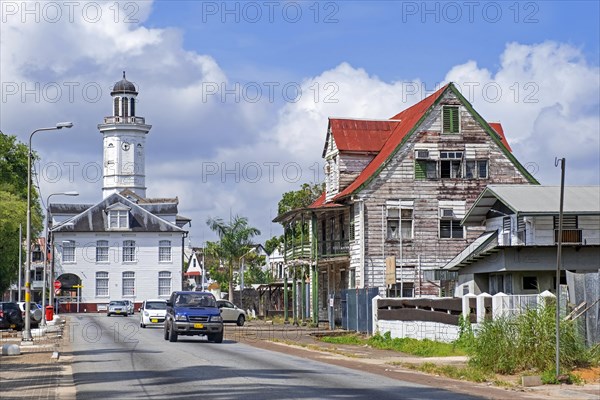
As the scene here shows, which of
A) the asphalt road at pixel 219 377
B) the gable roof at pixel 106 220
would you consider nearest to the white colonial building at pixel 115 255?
the gable roof at pixel 106 220

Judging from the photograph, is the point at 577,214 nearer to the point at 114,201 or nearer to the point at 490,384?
the point at 490,384

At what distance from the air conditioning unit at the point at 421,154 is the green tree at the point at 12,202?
2820 cm

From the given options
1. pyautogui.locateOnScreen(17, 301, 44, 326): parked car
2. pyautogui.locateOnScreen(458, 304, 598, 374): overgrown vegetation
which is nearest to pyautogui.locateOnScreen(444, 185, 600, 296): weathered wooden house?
pyautogui.locateOnScreen(458, 304, 598, 374): overgrown vegetation

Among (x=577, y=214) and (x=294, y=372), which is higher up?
(x=577, y=214)

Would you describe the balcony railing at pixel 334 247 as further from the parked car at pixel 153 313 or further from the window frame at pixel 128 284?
the window frame at pixel 128 284

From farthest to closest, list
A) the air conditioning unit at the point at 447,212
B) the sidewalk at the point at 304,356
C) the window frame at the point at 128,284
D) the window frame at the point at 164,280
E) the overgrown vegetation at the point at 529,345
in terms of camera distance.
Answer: the window frame at the point at 164,280 < the window frame at the point at 128,284 < the air conditioning unit at the point at 447,212 < the overgrown vegetation at the point at 529,345 < the sidewalk at the point at 304,356

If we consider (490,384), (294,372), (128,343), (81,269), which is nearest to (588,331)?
(490,384)

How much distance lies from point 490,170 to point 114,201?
60.2m

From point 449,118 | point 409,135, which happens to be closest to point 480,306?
point 409,135

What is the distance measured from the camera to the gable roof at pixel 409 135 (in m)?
49.5

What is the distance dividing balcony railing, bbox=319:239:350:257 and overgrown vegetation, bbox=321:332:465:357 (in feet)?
34.4

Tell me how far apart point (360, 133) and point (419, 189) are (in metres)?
4.60

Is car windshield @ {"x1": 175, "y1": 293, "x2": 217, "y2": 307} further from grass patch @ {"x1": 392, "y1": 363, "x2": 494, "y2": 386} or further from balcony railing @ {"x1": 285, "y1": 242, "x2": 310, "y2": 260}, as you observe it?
balcony railing @ {"x1": 285, "y1": 242, "x2": 310, "y2": 260}

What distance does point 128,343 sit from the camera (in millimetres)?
36938
